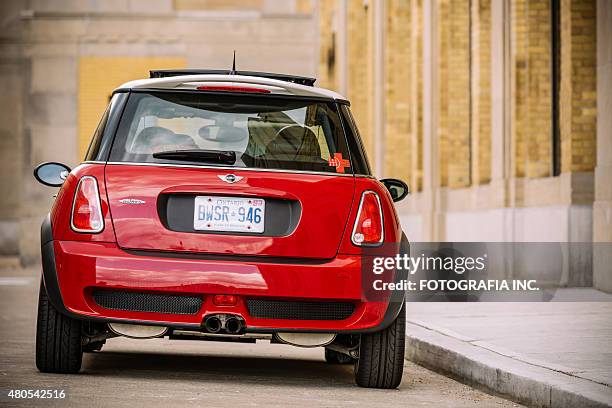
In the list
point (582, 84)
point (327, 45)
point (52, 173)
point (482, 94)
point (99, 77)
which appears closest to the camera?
point (52, 173)

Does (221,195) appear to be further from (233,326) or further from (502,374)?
(502,374)

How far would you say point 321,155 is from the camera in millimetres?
7848

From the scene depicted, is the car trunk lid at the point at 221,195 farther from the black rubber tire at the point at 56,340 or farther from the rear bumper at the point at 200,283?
the black rubber tire at the point at 56,340

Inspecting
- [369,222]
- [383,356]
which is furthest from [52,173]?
[383,356]

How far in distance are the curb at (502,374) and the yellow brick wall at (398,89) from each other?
16569 mm

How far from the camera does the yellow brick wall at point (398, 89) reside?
26641 mm

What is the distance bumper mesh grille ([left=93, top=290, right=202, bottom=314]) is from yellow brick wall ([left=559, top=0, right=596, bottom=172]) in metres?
9.93

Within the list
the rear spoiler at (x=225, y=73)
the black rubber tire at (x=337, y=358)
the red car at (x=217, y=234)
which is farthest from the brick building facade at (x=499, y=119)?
the red car at (x=217, y=234)

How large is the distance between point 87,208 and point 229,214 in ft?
2.49

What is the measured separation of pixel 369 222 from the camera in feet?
25.1

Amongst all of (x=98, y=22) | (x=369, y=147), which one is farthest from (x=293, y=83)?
(x=98, y=22)

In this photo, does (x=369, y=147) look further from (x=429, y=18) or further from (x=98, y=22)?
(x=98, y=22)

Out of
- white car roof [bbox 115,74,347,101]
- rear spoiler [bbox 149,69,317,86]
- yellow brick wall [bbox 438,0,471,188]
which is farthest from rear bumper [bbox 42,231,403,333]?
yellow brick wall [bbox 438,0,471,188]

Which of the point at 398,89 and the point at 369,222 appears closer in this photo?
the point at 369,222
